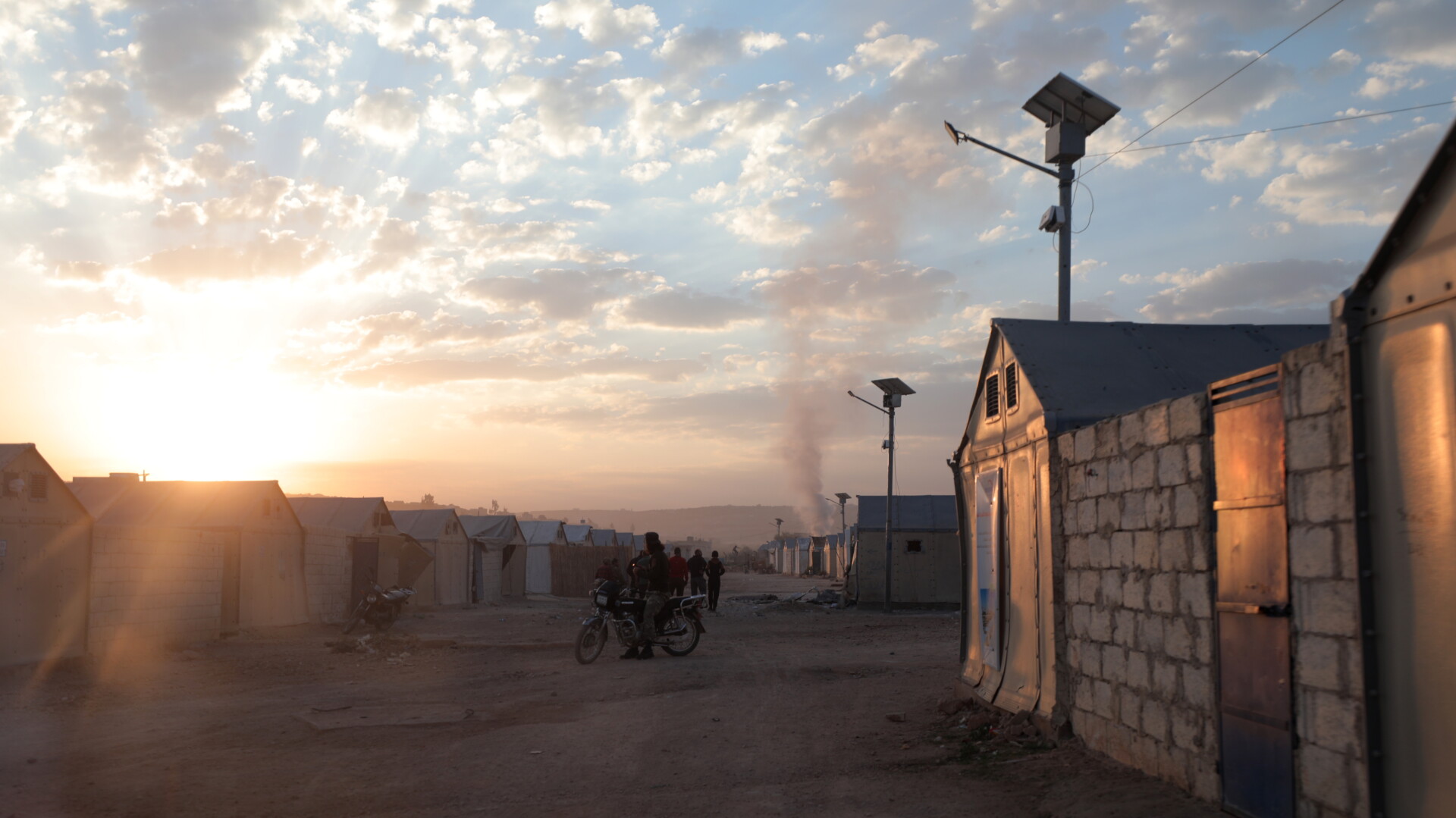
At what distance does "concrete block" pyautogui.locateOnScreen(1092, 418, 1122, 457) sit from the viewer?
7410 millimetres

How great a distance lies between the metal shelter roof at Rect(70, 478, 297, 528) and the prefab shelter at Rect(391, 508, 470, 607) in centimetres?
867

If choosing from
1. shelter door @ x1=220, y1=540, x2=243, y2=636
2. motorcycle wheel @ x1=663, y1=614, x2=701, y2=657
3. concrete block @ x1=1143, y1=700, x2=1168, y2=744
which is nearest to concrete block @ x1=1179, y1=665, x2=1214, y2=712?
concrete block @ x1=1143, y1=700, x2=1168, y2=744

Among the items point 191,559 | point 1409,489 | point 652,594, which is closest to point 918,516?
point 652,594

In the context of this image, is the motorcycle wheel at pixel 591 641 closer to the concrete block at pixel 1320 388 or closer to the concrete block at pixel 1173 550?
the concrete block at pixel 1173 550

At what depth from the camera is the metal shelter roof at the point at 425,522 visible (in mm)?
32469

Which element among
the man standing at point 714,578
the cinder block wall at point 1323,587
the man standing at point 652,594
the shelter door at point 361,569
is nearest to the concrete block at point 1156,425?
the cinder block wall at point 1323,587

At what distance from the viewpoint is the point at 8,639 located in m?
13.5

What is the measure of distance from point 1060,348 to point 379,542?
899 inches

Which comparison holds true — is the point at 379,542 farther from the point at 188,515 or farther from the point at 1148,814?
the point at 1148,814

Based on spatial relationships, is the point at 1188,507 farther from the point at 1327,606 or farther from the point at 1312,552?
the point at 1327,606

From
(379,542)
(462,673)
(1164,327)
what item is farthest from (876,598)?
(1164,327)

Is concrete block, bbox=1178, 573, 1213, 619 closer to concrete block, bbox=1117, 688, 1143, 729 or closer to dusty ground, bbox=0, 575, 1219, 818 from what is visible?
concrete block, bbox=1117, 688, 1143, 729

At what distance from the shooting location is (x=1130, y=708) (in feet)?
23.1

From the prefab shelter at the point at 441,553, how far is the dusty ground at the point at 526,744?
1485cm
